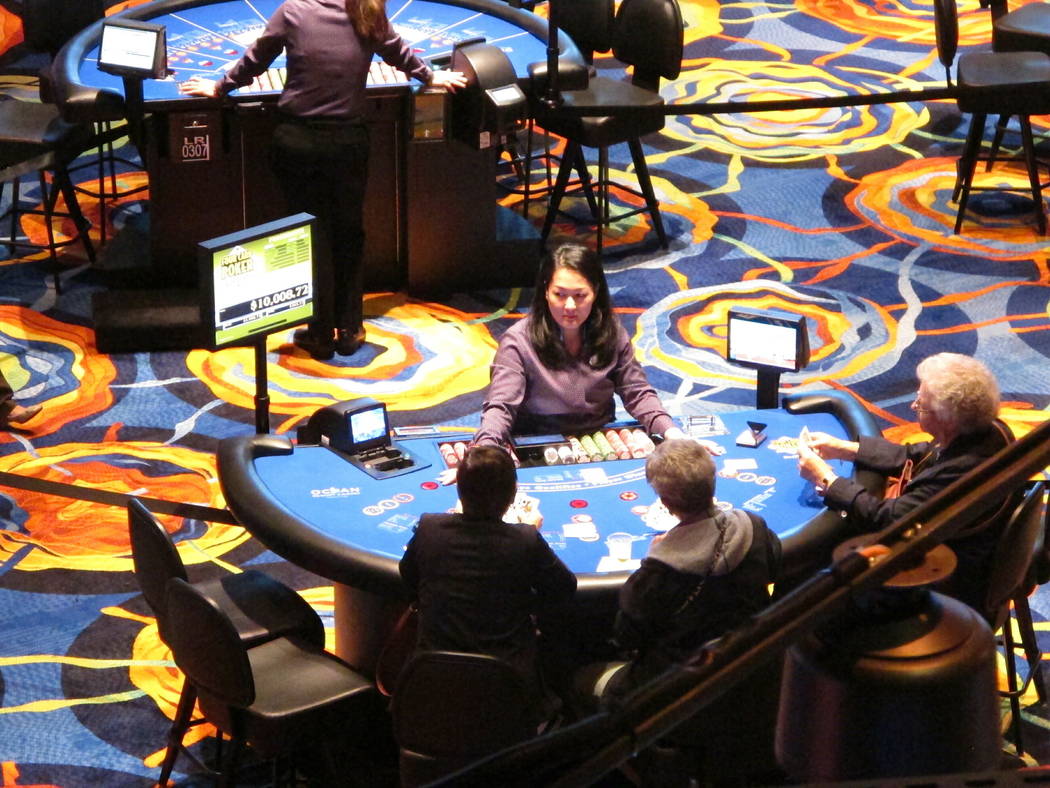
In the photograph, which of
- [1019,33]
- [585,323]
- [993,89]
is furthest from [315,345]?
[1019,33]

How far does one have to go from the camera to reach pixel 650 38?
7.26 meters

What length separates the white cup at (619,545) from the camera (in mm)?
3863

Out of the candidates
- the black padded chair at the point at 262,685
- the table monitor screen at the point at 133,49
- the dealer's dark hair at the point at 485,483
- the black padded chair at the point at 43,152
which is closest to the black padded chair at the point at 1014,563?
the dealer's dark hair at the point at 485,483

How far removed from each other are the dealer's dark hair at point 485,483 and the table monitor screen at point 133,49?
3.44 m

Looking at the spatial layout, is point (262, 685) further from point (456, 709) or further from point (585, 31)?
point (585, 31)

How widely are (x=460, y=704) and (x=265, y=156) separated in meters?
4.03

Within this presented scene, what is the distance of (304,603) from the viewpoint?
161 inches

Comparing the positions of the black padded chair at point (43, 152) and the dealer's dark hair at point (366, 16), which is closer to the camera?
the dealer's dark hair at point (366, 16)

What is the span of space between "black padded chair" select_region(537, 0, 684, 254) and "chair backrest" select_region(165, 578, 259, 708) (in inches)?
152

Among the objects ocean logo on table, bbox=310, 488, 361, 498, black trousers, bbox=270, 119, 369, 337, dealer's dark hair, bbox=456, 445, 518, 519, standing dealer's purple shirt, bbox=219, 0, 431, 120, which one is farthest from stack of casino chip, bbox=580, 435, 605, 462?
standing dealer's purple shirt, bbox=219, 0, 431, 120

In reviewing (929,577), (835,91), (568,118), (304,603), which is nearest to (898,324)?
(568,118)

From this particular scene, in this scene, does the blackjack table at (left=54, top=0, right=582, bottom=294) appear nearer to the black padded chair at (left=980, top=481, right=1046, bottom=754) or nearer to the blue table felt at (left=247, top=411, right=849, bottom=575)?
the blue table felt at (left=247, top=411, right=849, bottom=575)

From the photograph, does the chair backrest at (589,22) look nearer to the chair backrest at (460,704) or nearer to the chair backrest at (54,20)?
the chair backrest at (54,20)

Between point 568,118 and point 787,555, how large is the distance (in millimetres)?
3791
